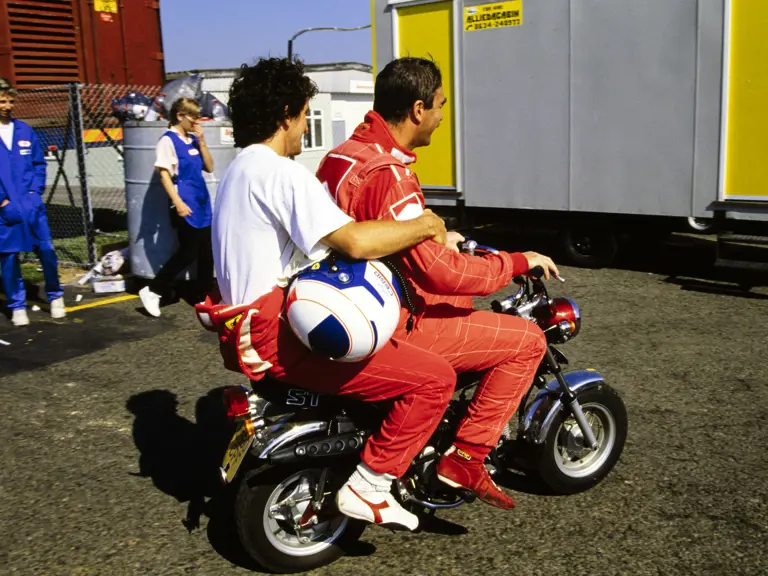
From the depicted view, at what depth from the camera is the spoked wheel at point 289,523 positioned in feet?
10.3

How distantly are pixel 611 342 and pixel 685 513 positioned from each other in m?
2.72

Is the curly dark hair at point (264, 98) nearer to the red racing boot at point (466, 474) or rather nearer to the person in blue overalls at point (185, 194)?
the red racing boot at point (466, 474)

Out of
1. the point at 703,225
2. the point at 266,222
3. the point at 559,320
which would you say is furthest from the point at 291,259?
the point at 703,225

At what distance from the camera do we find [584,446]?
386 cm

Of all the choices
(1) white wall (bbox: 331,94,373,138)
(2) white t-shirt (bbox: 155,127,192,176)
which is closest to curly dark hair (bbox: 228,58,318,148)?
(2) white t-shirt (bbox: 155,127,192,176)

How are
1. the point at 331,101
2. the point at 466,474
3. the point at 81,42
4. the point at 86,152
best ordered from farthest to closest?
the point at 331,101, the point at 81,42, the point at 86,152, the point at 466,474

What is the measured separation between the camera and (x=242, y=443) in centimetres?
315

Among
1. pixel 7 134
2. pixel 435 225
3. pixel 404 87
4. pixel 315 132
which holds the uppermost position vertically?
pixel 404 87

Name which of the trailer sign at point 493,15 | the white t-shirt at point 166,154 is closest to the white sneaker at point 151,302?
the white t-shirt at point 166,154

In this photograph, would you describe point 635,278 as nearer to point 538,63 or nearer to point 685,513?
point 538,63

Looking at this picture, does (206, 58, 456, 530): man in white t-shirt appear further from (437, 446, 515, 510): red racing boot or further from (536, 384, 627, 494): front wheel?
(536, 384, 627, 494): front wheel

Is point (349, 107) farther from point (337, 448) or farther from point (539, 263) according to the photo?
point (337, 448)

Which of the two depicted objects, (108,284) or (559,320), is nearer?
(559,320)

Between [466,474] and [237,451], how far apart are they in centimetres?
88
